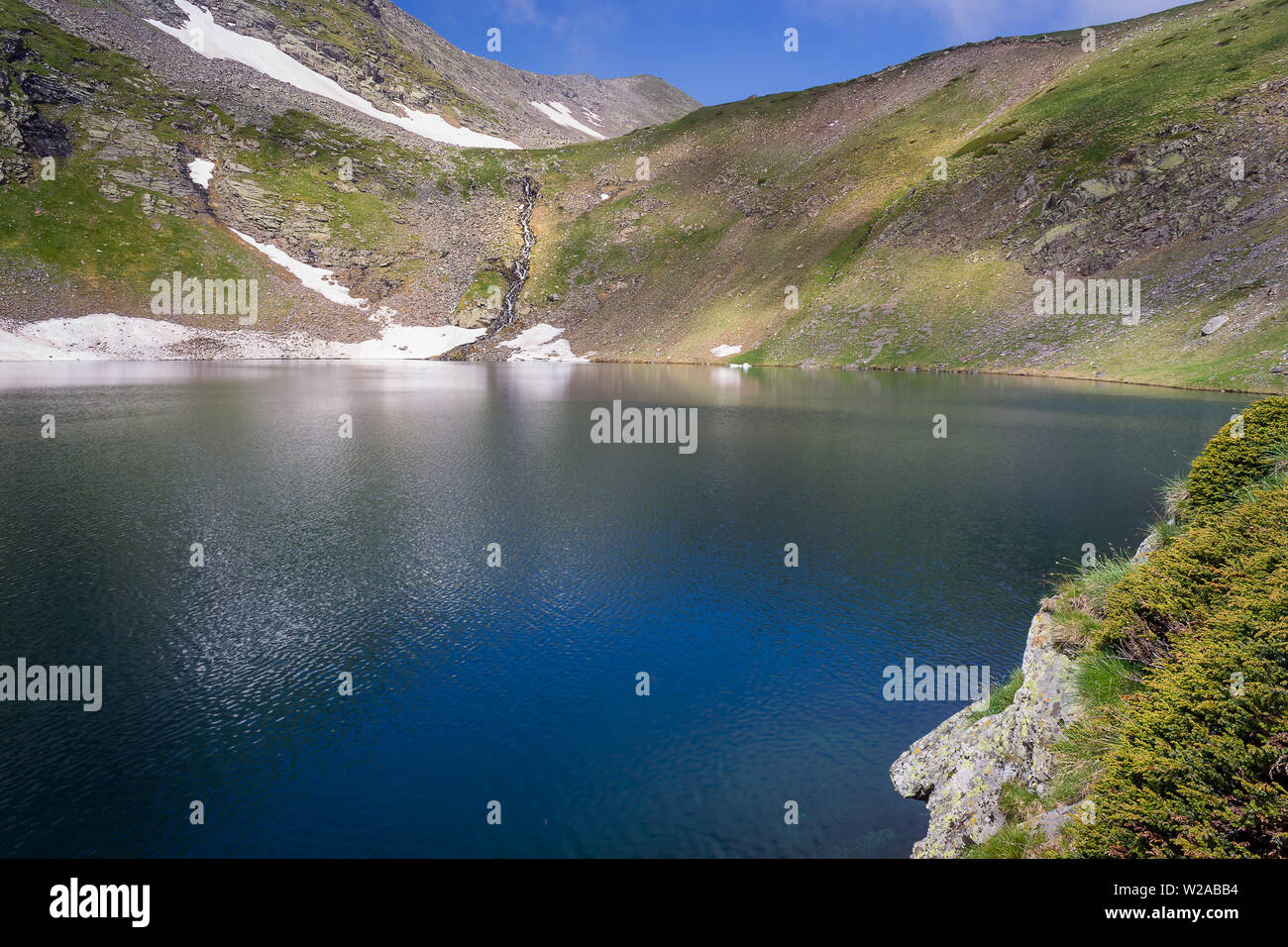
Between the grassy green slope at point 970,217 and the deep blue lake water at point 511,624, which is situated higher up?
the grassy green slope at point 970,217

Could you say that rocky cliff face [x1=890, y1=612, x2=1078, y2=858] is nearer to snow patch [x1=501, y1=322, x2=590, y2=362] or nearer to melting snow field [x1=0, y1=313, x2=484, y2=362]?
snow patch [x1=501, y1=322, x2=590, y2=362]

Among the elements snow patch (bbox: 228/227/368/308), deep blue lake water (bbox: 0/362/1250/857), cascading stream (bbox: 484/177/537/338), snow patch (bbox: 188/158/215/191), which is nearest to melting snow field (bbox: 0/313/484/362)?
cascading stream (bbox: 484/177/537/338)

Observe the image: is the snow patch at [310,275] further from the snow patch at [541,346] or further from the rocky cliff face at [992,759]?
the rocky cliff face at [992,759]

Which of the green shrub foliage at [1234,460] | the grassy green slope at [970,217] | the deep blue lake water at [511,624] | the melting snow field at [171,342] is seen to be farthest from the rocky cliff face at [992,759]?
the melting snow field at [171,342]

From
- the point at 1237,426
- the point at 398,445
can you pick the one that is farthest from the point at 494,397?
the point at 1237,426

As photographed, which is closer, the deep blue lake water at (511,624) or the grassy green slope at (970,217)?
the deep blue lake water at (511,624)

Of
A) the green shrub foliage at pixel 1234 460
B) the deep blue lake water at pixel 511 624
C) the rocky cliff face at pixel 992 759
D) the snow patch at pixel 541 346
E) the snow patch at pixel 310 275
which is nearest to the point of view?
the rocky cliff face at pixel 992 759

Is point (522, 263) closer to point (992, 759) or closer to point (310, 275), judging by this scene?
point (310, 275)

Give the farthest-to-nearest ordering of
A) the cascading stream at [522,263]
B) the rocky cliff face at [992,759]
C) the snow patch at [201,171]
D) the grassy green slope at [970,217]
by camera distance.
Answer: the cascading stream at [522,263] → the snow patch at [201,171] → the grassy green slope at [970,217] → the rocky cliff face at [992,759]
